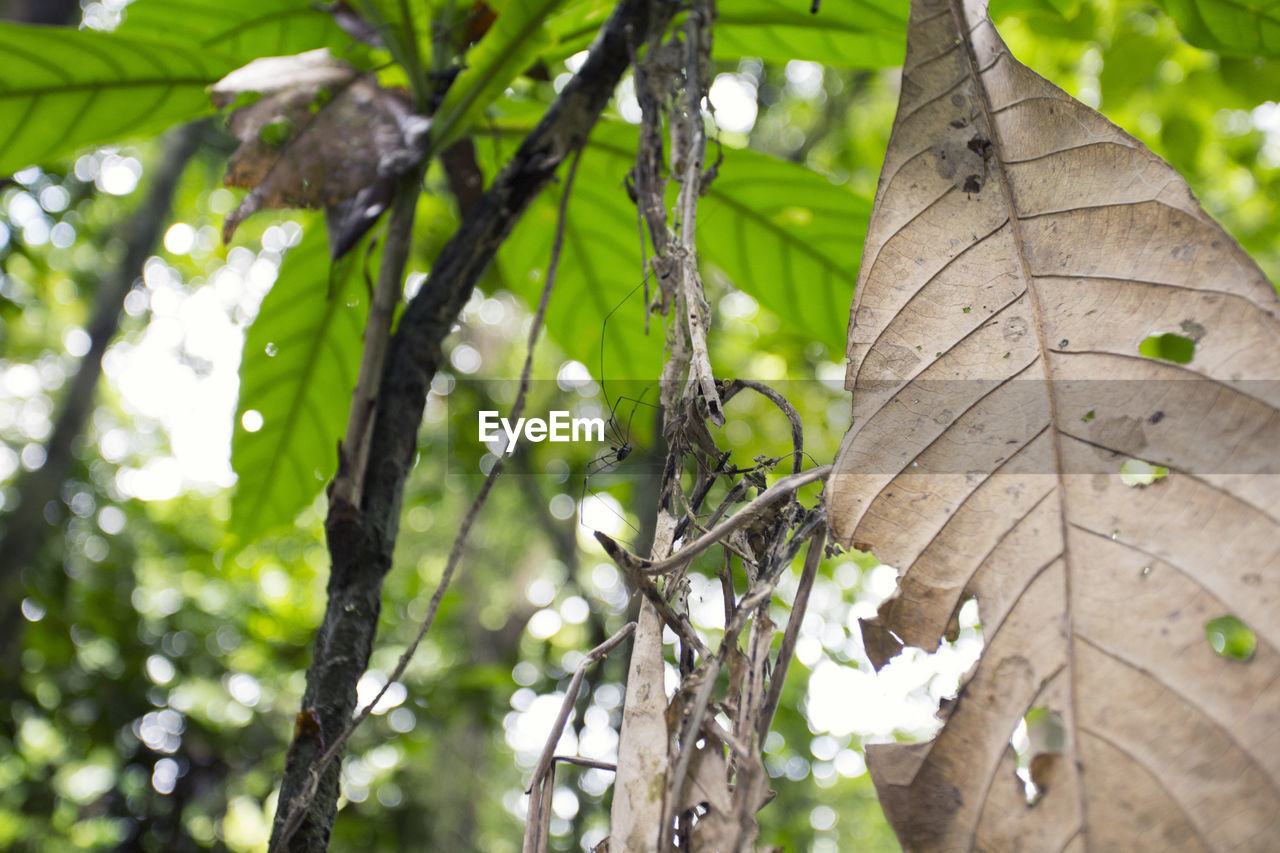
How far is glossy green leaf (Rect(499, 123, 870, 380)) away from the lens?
0.81 metres

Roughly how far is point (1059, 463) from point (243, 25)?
32.3 inches

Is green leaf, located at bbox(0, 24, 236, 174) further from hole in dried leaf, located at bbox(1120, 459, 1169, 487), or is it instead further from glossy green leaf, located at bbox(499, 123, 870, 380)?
hole in dried leaf, located at bbox(1120, 459, 1169, 487)

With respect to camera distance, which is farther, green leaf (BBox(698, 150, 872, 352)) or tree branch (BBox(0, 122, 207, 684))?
tree branch (BBox(0, 122, 207, 684))

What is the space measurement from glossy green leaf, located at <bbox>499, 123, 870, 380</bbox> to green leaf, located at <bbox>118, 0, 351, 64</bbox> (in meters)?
0.28

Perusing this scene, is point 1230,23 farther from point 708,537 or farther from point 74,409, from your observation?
point 74,409

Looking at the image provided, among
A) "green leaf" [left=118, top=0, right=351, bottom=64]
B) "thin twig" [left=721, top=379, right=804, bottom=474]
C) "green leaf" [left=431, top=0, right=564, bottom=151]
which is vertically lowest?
"thin twig" [left=721, top=379, right=804, bottom=474]

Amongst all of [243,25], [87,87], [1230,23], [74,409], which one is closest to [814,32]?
[1230,23]

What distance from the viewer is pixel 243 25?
29.6 inches

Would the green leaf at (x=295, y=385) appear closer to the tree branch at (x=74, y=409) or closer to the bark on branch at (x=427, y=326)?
the bark on branch at (x=427, y=326)

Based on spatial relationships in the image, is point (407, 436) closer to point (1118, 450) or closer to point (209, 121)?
point (1118, 450)

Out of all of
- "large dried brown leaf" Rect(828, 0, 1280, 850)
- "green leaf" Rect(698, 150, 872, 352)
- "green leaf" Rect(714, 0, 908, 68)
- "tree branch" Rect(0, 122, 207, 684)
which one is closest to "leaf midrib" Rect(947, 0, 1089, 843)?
"large dried brown leaf" Rect(828, 0, 1280, 850)

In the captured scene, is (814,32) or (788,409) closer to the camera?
(788,409)

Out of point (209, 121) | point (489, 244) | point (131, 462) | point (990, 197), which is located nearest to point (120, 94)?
point (489, 244)

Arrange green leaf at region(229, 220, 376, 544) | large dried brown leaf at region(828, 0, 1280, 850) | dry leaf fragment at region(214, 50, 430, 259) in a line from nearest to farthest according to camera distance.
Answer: large dried brown leaf at region(828, 0, 1280, 850) → dry leaf fragment at region(214, 50, 430, 259) → green leaf at region(229, 220, 376, 544)
